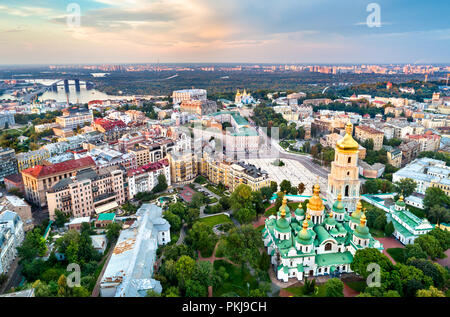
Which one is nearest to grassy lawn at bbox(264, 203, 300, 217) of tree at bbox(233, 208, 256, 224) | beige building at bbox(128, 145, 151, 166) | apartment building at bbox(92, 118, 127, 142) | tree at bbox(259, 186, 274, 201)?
tree at bbox(259, 186, 274, 201)

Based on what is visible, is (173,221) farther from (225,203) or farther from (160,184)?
(160,184)

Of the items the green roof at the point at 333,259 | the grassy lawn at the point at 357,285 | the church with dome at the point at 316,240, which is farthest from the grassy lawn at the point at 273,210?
the grassy lawn at the point at 357,285

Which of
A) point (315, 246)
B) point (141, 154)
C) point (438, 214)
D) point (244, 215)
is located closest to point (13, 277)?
point (244, 215)

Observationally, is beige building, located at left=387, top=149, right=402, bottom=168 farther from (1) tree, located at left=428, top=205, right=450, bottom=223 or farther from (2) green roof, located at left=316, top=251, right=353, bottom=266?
(2) green roof, located at left=316, top=251, right=353, bottom=266

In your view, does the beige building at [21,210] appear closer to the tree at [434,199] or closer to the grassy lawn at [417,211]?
the grassy lawn at [417,211]
